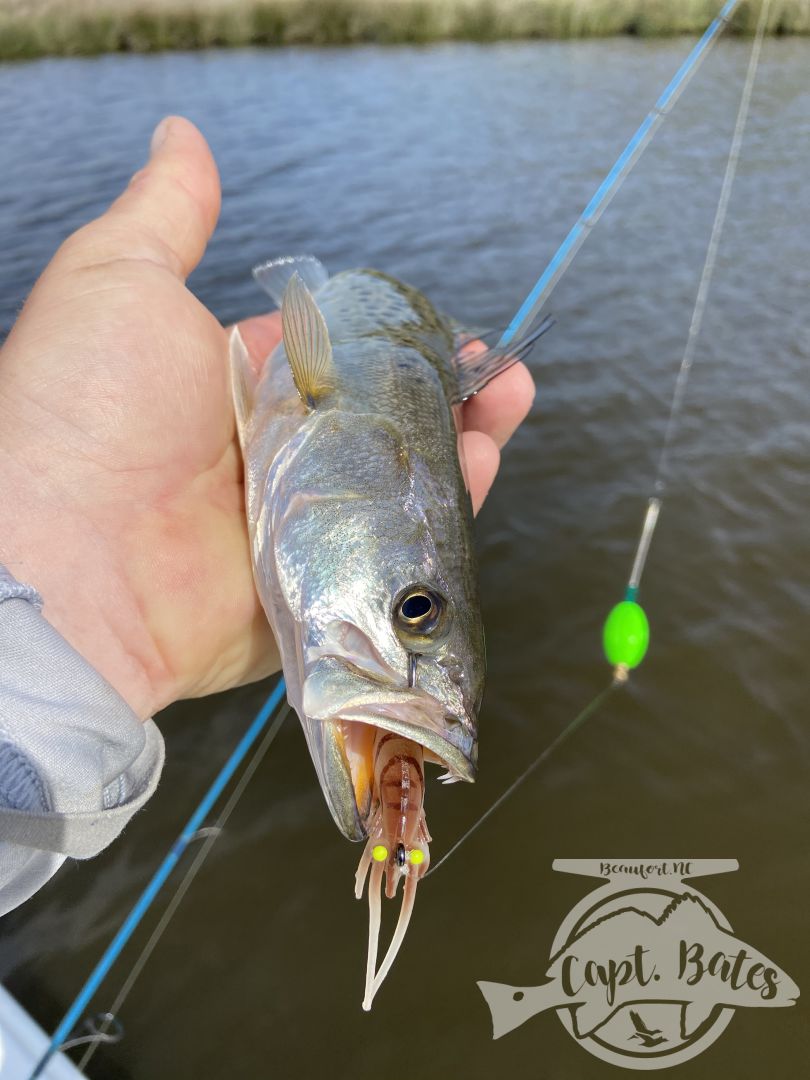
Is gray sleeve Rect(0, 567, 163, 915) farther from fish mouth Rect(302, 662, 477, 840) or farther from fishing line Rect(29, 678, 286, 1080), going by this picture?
fishing line Rect(29, 678, 286, 1080)

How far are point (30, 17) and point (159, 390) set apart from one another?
26.1 m

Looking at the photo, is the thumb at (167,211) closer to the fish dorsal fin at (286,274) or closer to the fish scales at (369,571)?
the fish dorsal fin at (286,274)

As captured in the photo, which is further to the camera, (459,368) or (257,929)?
(257,929)

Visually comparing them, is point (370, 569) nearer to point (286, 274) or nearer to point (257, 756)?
point (286, 274)

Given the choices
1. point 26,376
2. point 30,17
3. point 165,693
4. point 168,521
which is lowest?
point 165,693

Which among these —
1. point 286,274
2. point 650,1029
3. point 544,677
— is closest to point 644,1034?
point 650,1029

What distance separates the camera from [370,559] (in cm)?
231

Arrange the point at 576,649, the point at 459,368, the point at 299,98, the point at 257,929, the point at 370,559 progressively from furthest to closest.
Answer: the point at 299,98 < the point at 576,649 < the point at 257,929 < the point at 459,368 < the point at 370,559

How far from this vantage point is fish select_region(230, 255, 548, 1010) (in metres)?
2.06

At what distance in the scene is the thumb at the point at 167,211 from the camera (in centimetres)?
320

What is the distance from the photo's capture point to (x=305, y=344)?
2.78 metres

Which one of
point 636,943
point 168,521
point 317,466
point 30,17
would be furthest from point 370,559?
point 30,17

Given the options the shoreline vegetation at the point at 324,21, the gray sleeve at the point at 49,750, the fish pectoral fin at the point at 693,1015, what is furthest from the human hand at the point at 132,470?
the shoreline vegetation at the point at 324,21

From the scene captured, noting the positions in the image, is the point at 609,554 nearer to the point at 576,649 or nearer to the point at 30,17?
the point at 576,649
